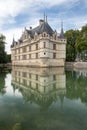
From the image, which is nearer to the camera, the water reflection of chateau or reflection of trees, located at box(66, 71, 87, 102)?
the water reflection of chateau

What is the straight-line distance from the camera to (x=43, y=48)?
40219 millimetres

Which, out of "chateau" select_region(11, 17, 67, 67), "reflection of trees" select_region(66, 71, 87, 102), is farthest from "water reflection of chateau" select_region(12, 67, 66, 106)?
"chateau" select_region(11, 17, 67, 67)

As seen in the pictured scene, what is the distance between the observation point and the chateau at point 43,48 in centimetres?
4044

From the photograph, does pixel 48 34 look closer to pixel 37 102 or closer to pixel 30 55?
pixel 30 55

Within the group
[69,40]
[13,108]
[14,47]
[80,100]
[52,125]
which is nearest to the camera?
[52,125]

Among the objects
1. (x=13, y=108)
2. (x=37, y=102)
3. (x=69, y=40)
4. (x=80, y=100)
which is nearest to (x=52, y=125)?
(x=13, y=108)

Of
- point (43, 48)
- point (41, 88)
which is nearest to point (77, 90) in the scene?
→ point (41, 88)

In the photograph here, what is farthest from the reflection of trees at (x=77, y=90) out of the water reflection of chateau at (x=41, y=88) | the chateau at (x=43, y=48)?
the chateau at (x=43, y=48)

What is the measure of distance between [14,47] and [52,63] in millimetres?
21582

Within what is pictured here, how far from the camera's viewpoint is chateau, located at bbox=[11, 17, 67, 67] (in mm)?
40438

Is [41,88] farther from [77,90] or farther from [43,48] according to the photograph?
[43,48]

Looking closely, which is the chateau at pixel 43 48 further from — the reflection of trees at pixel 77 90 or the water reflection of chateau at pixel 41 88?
the reflection of trees at pixel 77 90

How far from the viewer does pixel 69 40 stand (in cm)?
5331

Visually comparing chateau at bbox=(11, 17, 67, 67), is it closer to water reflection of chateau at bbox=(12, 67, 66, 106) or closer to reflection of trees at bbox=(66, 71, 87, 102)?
water reflection of chateau at bbox=(12, 67, 66, 106)
